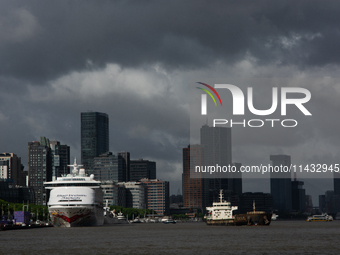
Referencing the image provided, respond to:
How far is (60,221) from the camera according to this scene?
174m

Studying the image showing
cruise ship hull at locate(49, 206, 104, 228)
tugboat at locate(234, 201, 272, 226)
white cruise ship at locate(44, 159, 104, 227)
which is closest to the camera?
cruise ship hull at locate(49, 206, 104, 228)

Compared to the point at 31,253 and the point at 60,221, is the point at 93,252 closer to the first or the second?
the point at 31,253

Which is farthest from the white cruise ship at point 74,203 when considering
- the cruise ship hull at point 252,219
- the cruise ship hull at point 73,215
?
the cruise ship hull at point 252,219

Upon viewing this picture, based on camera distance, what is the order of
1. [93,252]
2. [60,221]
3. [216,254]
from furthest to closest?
[60,221] → [93,252] → [216,254]

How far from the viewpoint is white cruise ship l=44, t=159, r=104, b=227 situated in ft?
560

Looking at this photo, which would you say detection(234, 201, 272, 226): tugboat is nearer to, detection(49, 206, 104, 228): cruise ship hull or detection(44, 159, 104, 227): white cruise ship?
detection(44, 159, 104, 227): white cruise ship

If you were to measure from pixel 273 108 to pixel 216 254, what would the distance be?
118ft

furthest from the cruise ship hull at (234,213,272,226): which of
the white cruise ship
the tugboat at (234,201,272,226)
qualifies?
the white cruise ship

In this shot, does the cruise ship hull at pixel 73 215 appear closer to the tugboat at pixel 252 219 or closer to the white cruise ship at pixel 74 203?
the white cruise ship at pixel 74 203

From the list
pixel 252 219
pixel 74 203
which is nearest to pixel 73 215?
pixel 74 203

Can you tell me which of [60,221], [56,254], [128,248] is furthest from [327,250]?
[60,221]

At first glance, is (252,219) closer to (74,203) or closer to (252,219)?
(252,219)

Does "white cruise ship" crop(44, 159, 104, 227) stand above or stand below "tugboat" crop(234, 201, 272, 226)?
above

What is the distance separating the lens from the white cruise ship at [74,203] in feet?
560
